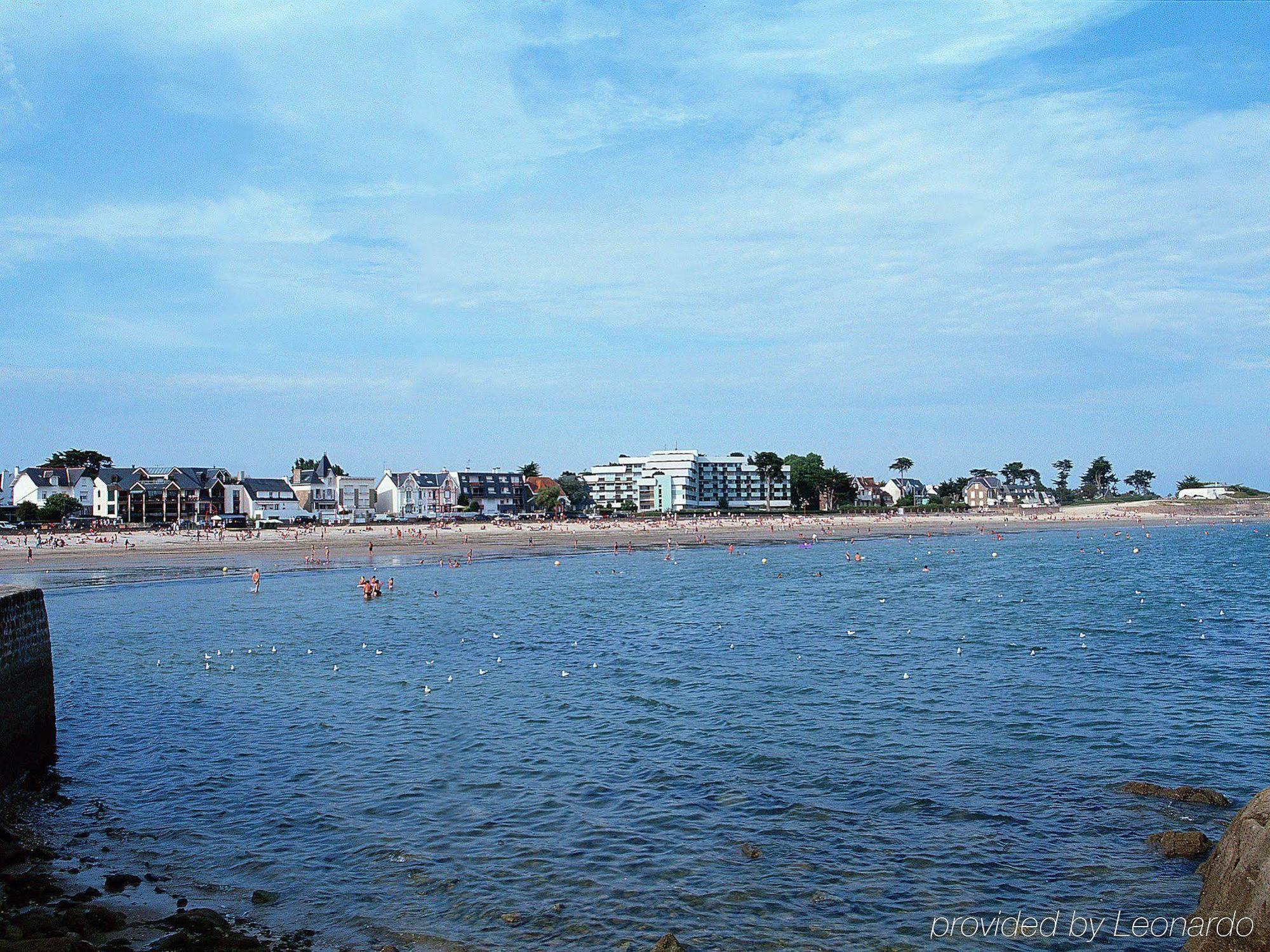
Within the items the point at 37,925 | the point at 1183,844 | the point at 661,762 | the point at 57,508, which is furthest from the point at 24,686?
the point at 57,508

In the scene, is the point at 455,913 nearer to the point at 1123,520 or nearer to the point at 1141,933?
the point at 1141,933

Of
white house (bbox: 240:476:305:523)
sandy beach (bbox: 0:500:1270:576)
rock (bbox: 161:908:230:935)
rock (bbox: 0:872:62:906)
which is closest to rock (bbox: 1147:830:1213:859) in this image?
rock (bbox: 161:908:230:935)

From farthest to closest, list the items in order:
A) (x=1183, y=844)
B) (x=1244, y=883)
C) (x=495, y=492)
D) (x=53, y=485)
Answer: (x=495, y=492) < (x=53, y=485) < (x=1183, y=844) < (x=1244, y=883)

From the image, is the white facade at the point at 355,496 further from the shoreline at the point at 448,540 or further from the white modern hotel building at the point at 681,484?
the white modern hotel building at the point at 681,484

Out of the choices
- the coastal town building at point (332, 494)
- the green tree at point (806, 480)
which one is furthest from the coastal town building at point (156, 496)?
the green tree at point (806, 480)

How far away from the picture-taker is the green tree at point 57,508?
375ft

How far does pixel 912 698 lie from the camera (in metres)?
21.4

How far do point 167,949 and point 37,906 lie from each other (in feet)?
7.46

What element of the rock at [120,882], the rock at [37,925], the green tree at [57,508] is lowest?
the rock at [120,882]

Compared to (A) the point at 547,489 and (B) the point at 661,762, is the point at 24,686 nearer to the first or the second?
(B) the point at 661,762

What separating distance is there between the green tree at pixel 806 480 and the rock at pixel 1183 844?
160 metres

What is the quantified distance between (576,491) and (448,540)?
70.8 m

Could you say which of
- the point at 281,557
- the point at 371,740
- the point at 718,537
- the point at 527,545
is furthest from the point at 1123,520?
the point at 371,740

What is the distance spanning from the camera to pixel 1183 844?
39.1 ft
